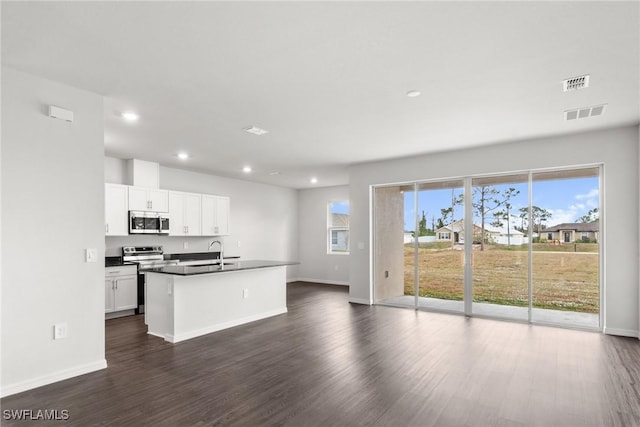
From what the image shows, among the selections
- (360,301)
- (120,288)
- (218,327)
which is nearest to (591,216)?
(360,301)

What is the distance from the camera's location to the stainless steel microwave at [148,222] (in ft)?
20.8

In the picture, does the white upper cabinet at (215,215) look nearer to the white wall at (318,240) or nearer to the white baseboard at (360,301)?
the white wall at (318,240)

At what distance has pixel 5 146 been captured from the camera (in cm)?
303

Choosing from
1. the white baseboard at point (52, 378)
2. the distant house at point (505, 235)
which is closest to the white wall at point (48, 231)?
the white baseboard at point (52, 378)

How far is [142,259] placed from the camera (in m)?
6.71

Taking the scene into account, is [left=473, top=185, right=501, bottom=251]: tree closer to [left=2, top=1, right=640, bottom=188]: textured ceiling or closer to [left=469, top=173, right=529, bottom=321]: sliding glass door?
[left=469, top=173, right=529, bottom=321]: sliding glass door

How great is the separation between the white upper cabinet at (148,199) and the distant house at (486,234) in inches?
197

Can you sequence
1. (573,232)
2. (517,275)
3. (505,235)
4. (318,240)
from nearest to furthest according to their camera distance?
(573,232) → (517,275) → (505,235) → (318,240)

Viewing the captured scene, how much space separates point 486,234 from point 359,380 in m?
3.65

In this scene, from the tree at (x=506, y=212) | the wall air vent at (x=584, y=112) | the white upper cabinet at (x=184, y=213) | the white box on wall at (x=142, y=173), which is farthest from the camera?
the white upper cabinet at (x=184, y=213)

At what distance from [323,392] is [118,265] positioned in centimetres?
449

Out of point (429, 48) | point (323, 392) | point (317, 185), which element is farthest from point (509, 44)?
point (317, 185)

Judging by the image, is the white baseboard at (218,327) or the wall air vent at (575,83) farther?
the white baseboard at (218,327)

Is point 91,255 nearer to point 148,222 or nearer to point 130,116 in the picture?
point 130,116
